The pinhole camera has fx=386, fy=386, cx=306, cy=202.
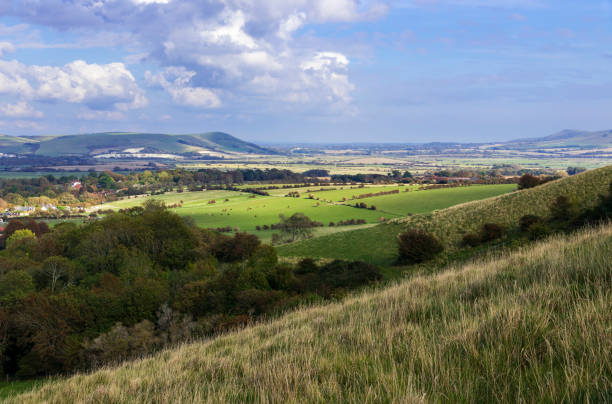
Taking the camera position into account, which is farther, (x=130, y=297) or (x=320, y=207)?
(x=320, y=207)

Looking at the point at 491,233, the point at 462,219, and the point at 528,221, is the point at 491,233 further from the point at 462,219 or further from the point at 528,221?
the point at 462,219

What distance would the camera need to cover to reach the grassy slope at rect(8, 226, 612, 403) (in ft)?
11.0

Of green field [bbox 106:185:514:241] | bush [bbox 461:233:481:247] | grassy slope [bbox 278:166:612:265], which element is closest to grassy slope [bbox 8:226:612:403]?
bush [bbox 461:233:481:247]

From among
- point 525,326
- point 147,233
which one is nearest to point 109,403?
point 525,326

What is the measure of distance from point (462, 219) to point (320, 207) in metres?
51.1

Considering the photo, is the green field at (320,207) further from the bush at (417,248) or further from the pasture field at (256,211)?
the bush at (417,248)

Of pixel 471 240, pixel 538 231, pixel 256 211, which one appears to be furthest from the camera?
pixel 256 211

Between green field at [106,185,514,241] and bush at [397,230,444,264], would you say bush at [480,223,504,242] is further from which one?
green field at [106,185,514,241]

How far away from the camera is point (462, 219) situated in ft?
149

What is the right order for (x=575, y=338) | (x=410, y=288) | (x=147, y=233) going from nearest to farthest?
(x=575, y=338) < (x=410, y=288) < (x=147, y=233)

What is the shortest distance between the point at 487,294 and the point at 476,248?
30.5 meters

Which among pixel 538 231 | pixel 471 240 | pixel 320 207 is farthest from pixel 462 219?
pixel 320 207

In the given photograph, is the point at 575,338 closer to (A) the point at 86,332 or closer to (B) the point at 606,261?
(B) the point at 606,261

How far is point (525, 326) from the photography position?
439 cm
